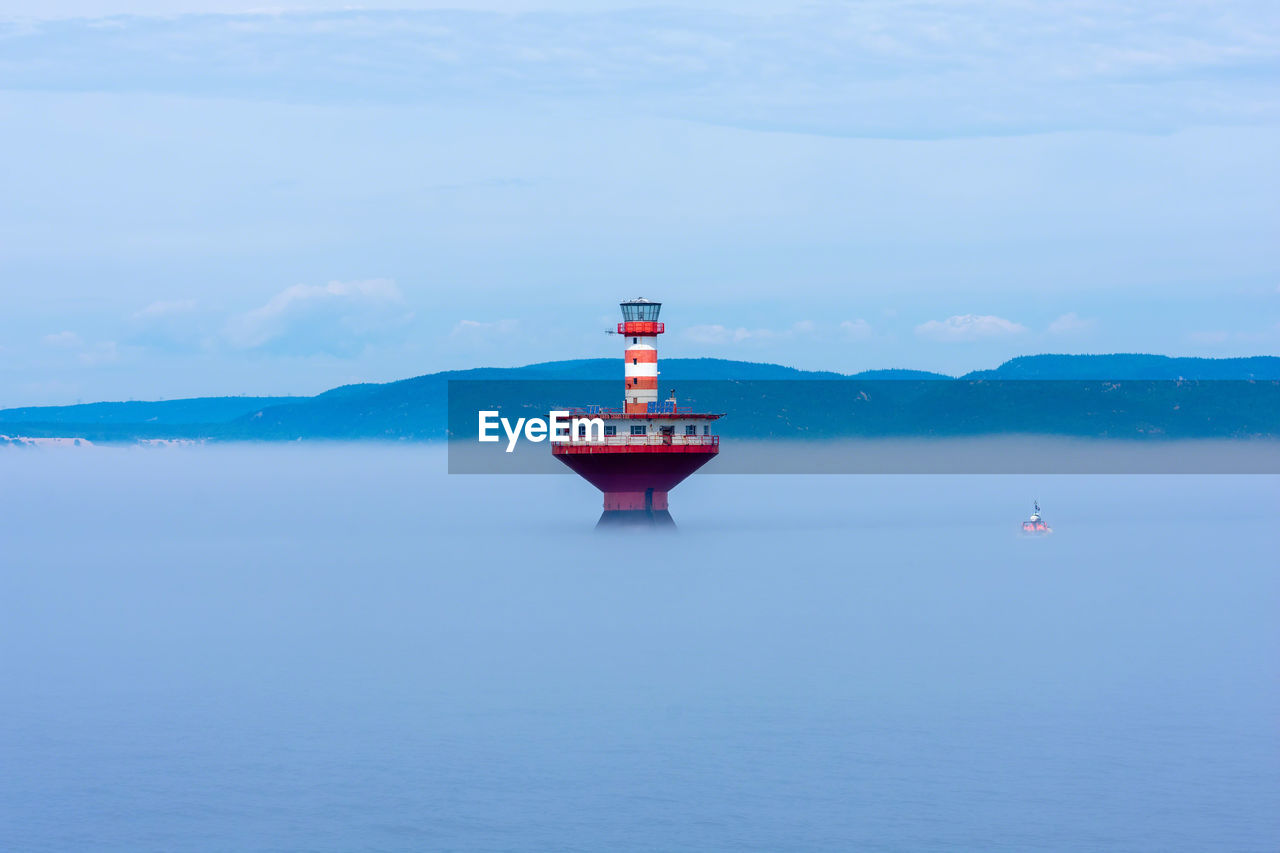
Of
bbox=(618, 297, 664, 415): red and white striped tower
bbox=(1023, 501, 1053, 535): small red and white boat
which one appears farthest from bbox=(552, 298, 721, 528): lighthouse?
bbox=(1023, 501, 1053, 535): small red and white boat

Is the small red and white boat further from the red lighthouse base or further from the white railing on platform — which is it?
the white railing on platform

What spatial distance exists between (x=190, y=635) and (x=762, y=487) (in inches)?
4531

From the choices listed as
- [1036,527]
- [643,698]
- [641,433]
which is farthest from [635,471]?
[643,698]

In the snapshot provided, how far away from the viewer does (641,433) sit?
65.2 metres

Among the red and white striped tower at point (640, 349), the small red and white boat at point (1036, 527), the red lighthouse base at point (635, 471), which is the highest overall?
the red and white striped tower at point (640, 349)

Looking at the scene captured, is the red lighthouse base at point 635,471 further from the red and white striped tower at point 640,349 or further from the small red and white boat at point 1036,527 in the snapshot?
the small red and white boat at point 1036,527

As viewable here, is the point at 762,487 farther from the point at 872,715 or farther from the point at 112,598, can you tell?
the point at 872,715

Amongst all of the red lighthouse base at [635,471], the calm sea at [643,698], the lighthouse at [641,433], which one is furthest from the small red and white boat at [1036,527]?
the lighthouse at [641,433]

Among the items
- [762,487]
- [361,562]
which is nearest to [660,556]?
[361,562]

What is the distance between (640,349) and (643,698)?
31699 millimetres

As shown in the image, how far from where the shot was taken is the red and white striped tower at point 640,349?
2576 inches

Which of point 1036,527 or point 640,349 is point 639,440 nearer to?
point 640,349

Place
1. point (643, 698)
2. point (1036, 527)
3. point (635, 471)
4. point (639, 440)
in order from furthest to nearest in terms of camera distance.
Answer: point (1036, 527)
point (635, 471)
point (639, 440)
point (643, 698)

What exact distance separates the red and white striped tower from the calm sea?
6133 millimetres
